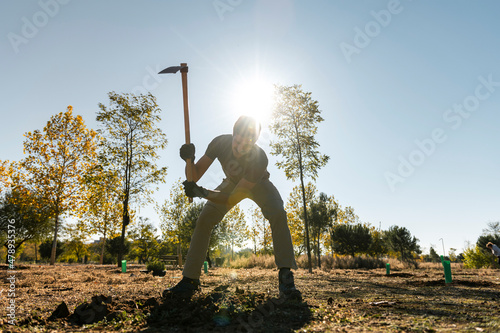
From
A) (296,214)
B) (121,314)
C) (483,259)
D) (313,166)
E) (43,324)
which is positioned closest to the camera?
(43,324)

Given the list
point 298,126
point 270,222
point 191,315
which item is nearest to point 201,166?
point 270,222

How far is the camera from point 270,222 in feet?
10.6

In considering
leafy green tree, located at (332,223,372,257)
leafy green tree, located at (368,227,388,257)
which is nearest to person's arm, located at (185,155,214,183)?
leafy green tree, located at (332,223,372,257)

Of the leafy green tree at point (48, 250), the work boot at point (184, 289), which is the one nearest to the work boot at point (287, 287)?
the work boot at point (184, 289)

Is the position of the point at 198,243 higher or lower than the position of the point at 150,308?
higher

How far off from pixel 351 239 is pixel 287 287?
109 ft

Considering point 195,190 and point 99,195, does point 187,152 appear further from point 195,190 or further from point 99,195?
point 99,195

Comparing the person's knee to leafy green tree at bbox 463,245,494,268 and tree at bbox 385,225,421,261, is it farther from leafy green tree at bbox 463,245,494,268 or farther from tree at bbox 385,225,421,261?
tree at bbox 385,225,421,261

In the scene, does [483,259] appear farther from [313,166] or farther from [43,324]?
[43,324]

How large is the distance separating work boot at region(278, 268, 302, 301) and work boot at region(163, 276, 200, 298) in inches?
35.8

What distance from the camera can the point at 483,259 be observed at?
999 inches

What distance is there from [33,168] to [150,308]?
53.1ft

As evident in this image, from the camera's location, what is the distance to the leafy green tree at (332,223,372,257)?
3316 cm

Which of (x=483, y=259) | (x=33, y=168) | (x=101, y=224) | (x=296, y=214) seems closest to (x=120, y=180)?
(x=101, y=224)
